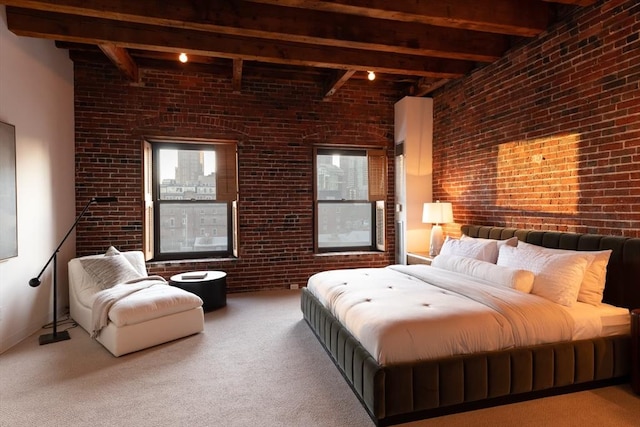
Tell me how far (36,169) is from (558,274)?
5040 mm

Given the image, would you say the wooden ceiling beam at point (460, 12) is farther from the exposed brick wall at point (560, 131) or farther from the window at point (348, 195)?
the window at point (348, 195)

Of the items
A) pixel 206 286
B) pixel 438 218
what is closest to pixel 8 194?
pixel 206 286

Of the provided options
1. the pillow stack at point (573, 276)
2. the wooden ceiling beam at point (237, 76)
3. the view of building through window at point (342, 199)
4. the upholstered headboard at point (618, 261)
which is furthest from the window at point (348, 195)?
the pillow stack at point (573, 276)

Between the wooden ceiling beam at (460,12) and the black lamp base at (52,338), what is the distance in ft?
12.0

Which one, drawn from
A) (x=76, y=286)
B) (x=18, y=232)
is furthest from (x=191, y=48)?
(x=76, y=286)

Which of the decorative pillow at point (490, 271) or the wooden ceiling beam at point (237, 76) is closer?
the decorative pillow at point (490, 271)

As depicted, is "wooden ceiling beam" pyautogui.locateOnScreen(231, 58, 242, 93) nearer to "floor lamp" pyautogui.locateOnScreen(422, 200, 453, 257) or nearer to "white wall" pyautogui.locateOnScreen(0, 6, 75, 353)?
"white wall" pyautogui.locateOnScreen(0, 6, 75, 353)

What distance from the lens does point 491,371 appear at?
7.57 feet

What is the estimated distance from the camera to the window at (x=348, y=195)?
575 centimetres

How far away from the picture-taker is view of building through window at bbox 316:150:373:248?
5.75 meters

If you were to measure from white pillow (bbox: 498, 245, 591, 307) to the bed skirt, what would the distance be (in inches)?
13.6

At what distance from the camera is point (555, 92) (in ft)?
11.7

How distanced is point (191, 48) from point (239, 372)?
3.28 metres

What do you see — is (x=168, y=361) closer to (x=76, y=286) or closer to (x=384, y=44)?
(x=76, y=286)
